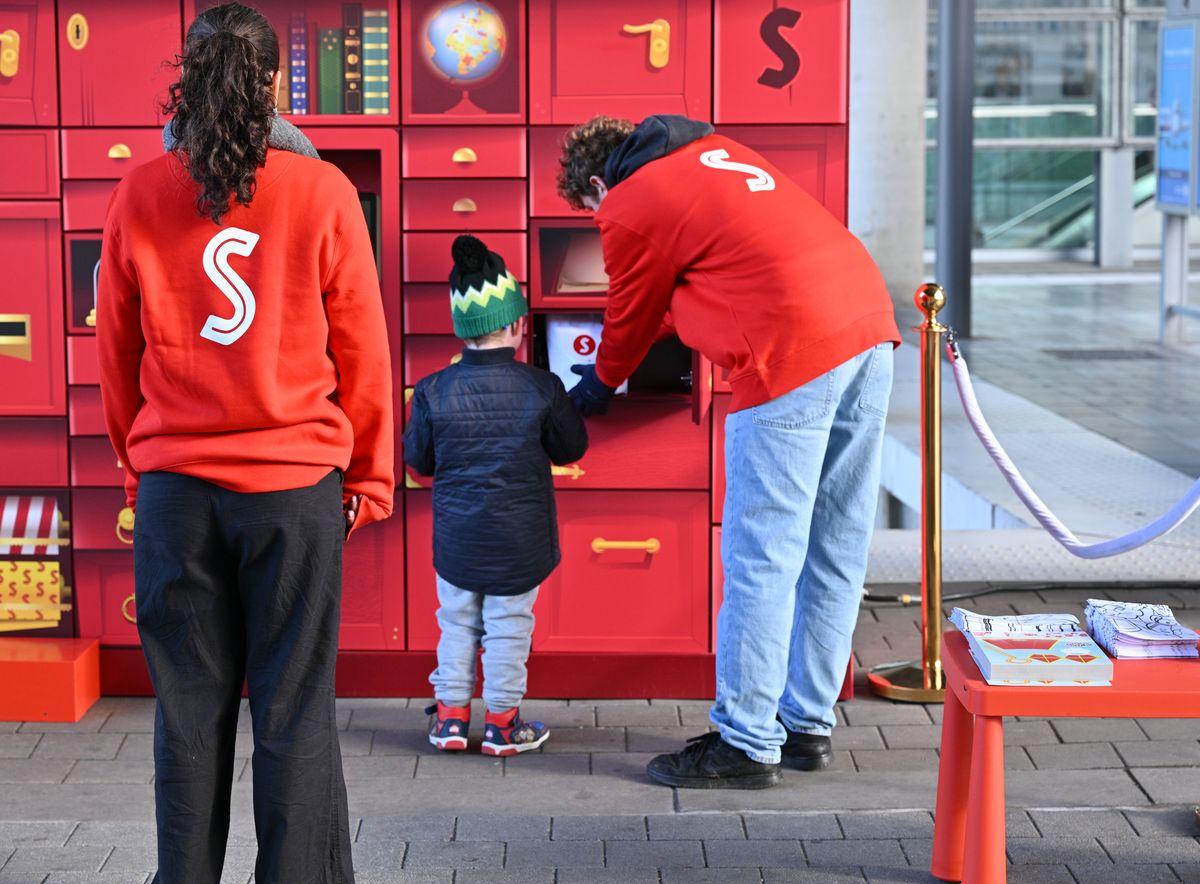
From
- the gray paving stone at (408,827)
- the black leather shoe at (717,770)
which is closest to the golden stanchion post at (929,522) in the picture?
the black leather shoe at (717,770)

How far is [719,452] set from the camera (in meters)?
4.53

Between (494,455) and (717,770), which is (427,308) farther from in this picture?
(717,770)

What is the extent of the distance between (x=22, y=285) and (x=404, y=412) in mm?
1109

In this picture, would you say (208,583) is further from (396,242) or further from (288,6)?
(288,6)

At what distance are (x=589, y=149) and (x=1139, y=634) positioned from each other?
1736 mm

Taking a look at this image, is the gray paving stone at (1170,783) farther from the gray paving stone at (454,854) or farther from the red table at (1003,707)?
the gray paving stone at (454,854)

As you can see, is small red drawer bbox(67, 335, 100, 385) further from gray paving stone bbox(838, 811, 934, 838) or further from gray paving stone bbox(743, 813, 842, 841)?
gray paving stone bbox(838, 811, 934, 838)

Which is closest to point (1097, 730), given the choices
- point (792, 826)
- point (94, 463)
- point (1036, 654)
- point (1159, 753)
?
point (1159, 753)

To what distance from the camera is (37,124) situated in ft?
14.5

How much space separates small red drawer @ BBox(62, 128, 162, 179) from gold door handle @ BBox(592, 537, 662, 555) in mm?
1621

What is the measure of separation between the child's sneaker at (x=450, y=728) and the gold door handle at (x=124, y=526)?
3.41 feet

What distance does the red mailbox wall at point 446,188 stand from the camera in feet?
14.4

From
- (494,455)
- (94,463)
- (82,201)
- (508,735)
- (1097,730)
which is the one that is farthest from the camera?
(94,463)

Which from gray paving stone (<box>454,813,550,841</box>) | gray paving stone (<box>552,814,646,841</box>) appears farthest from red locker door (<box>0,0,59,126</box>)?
gray paving stone (<box>552,814,646,841</box>)
